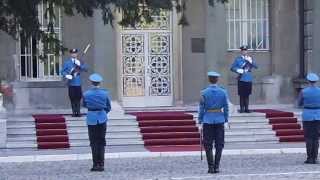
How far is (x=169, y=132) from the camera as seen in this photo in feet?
69.3

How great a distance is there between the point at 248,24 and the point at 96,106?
1124 centimetres

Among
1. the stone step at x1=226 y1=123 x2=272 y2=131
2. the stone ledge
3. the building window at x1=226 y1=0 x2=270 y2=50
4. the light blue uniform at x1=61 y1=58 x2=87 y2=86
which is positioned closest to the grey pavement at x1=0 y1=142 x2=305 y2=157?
the stone step at x1=226 y1=123 x2=272 y2=131

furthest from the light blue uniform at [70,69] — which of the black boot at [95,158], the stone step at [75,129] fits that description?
the black boot at [95,158]

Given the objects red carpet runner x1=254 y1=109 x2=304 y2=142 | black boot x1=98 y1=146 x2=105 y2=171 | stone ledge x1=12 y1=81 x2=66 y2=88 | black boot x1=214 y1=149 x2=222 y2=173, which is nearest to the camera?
black boot x1=214 y1=149 x2=222 y2=173

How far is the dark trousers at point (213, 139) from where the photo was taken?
15.0 m

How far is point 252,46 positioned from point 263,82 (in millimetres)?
1192

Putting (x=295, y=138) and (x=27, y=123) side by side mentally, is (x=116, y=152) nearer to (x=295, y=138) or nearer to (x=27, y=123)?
(x=27, y=123)

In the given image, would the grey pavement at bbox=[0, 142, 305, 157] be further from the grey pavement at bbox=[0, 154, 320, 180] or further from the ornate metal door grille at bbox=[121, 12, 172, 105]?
the ornate metal door grille at bbox=[121, 12, 172, 105]

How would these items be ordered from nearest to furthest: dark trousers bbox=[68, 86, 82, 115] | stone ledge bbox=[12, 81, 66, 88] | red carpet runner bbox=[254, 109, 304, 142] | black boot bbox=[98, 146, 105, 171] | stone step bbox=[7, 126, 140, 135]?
black boot bbox=[98, 146, 105, 171] → stone step bbox=[7, 126, 140, 135] → red carpet runner bbox=[254, 109, 304, 142] → dark trousers bbox=[68, 86, 82, 115] → stone ledge bbox=[12, 81, 66, 88]

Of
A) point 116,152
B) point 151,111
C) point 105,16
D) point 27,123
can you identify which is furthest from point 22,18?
point 151,111

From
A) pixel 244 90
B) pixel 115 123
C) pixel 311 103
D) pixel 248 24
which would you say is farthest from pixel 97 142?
pixel 248 24

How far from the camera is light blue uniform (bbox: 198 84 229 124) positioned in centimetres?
1506

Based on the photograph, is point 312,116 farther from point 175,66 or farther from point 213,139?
point 175,66

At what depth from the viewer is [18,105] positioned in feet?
78.5
